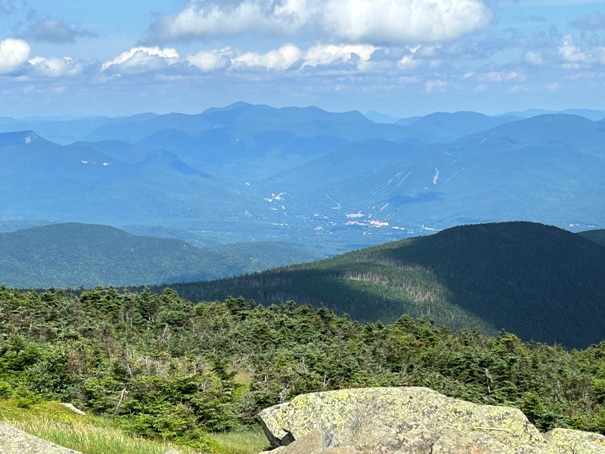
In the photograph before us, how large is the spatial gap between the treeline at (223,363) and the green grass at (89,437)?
146 cm

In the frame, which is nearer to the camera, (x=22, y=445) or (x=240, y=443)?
(x=22, y=445)

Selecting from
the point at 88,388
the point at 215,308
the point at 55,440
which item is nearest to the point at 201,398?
the point at 88,388

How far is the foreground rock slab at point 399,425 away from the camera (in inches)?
749

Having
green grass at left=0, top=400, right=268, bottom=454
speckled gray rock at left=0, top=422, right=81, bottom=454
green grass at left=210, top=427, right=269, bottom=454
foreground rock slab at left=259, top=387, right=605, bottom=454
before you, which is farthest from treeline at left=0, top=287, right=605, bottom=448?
speckled gray rock at left=0, top=422, right=81, bottom=454

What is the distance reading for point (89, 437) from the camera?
21.0 metres

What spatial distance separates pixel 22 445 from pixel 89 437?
5.90m

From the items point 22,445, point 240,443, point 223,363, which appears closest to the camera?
point 22,445

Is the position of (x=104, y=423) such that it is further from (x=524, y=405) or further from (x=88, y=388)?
(x=524, y=405)

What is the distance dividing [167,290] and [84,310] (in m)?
20.7

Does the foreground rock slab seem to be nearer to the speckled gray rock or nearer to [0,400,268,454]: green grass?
[0,400,268,454]: green grass

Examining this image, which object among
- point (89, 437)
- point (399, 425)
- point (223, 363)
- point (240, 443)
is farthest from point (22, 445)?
point (223, 363)

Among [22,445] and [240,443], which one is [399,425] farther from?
[240,443]

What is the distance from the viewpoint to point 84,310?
308ft

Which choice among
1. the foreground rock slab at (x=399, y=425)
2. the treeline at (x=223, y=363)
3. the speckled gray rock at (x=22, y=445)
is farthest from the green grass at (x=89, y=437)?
the foreground rock slab at (x=399, y=425)
